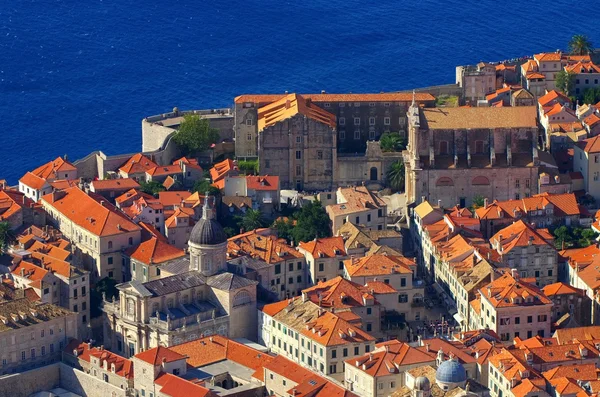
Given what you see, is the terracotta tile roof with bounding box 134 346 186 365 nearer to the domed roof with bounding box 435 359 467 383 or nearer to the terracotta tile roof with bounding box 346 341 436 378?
the terracotta tile roof with bounding box 346 341 436 378

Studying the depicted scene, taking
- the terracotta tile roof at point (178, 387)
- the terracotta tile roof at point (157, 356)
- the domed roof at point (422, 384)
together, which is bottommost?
the terracotta tile roof at point (178, 387)

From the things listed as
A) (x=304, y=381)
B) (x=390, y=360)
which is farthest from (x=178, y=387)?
(x=390, y=360)

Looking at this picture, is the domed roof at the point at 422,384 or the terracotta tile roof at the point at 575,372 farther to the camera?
the terracotta tile roof at the point at 575,372

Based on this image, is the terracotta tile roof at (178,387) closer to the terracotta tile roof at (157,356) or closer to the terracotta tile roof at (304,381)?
the terracotta tile roof at (157,356)

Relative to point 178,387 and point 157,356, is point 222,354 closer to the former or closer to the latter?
point 157,356

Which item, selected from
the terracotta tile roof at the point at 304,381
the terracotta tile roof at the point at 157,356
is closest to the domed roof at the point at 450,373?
the terracotta tile roof at the point at 304,381
